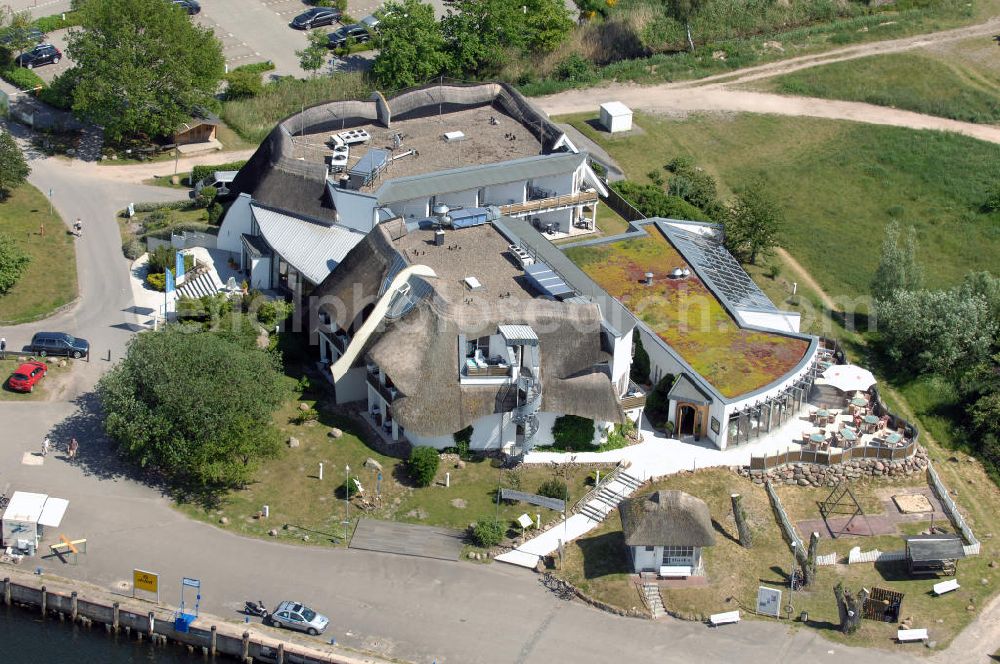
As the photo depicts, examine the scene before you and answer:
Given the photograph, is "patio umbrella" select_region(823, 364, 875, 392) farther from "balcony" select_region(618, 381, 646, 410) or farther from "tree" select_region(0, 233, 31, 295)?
"tree" select_region(0, 233, 31, 295)

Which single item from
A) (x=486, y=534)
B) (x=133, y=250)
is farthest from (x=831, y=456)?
(x=133, y=250)

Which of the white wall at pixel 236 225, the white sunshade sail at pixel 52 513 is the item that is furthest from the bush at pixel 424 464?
the white wall at pixel 236 225

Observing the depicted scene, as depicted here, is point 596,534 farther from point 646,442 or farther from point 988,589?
point 988,589

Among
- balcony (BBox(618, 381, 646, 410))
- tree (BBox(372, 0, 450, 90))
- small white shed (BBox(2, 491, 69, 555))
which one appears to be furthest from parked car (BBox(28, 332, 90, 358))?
tree (BBox(372, 0, 450, 90))

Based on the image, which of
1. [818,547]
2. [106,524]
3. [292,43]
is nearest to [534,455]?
[818,547]

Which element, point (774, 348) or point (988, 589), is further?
point (774, 348)

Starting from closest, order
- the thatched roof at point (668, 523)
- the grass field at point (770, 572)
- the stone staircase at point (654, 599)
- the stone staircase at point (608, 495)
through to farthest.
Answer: the stone staircase at point (654, 599) → the grass field at point (770, 572) → the thatched roof at point (668, 523) → the stone staircase at point (608, 495)

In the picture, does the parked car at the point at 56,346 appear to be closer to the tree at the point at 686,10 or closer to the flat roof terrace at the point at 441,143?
the flat roof terrace at the point at 441,143
